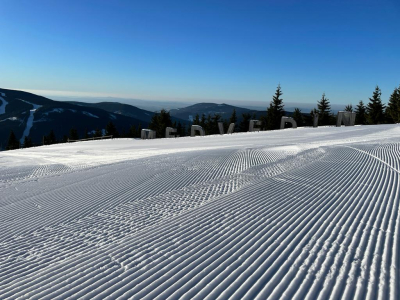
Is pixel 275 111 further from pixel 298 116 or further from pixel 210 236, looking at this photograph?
pixel 210 236

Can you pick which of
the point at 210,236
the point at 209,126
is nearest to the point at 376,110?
the point at 209,126

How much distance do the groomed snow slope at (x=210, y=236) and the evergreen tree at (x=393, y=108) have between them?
4508 cm

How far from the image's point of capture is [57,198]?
8234mm

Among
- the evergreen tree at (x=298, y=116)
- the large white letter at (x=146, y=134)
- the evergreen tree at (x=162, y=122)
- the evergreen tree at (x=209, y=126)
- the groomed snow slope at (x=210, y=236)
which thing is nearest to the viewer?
the groomed snow slope at (x=210, y=236)

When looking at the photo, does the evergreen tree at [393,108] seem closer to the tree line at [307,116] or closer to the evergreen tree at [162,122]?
the tree line at [307,116]

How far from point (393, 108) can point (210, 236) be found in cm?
5597

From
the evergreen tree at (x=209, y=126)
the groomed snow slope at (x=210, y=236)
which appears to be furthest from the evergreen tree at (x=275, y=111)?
the groomed snow slope at (x=210, y=236)

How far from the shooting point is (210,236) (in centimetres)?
481

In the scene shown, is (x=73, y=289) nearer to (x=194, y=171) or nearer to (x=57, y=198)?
(x=57, y=198)

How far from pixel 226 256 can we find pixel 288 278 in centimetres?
96

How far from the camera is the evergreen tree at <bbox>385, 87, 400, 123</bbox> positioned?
→ 4606 cm

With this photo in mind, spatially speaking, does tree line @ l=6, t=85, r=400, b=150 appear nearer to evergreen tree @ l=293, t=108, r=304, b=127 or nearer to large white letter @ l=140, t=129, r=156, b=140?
evergreen tree @ l=293, t=108, r=304, b=127

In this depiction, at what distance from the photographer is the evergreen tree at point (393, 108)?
151ft

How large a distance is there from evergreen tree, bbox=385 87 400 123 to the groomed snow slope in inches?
1775
